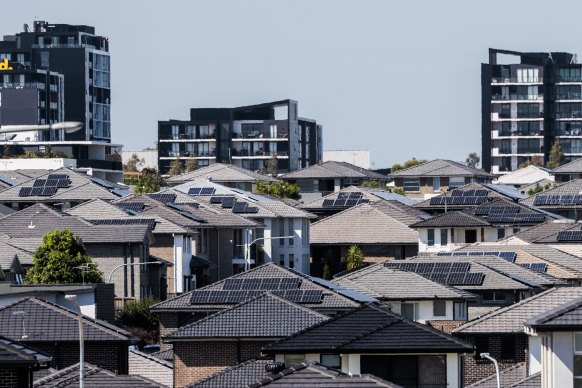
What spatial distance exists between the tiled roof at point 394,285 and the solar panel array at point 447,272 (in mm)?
2497

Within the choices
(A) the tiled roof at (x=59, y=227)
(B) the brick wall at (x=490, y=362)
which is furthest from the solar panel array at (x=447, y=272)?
(B) the brick wall at (x=490, y=362)

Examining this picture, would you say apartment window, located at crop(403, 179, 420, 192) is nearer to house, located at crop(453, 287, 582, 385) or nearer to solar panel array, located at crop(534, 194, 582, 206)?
solar panel array, located at crop(534, 194, 582, 206)

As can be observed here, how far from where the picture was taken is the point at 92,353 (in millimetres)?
64062

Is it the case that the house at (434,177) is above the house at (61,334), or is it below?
above

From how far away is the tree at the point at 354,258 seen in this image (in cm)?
14325

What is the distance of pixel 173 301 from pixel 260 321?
1501 cm

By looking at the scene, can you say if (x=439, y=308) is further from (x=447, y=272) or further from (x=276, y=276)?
(x=447, y=272)

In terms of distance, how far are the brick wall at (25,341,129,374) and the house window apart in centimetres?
2195

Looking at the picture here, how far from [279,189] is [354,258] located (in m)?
35.1

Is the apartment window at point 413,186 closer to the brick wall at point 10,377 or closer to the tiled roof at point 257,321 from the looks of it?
the tiled roof at point 257,321

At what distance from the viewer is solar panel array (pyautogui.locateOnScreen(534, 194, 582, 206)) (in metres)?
164

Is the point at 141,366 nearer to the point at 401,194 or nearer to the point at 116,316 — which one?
the point at 116,316

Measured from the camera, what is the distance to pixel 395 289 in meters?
87.2

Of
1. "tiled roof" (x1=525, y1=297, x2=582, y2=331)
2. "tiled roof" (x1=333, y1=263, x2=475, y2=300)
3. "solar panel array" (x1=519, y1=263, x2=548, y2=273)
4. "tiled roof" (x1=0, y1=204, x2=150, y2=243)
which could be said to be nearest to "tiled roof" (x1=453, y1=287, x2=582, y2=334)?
"tiled roof" (x1=333, y1=263, x2=475, y2=300)
